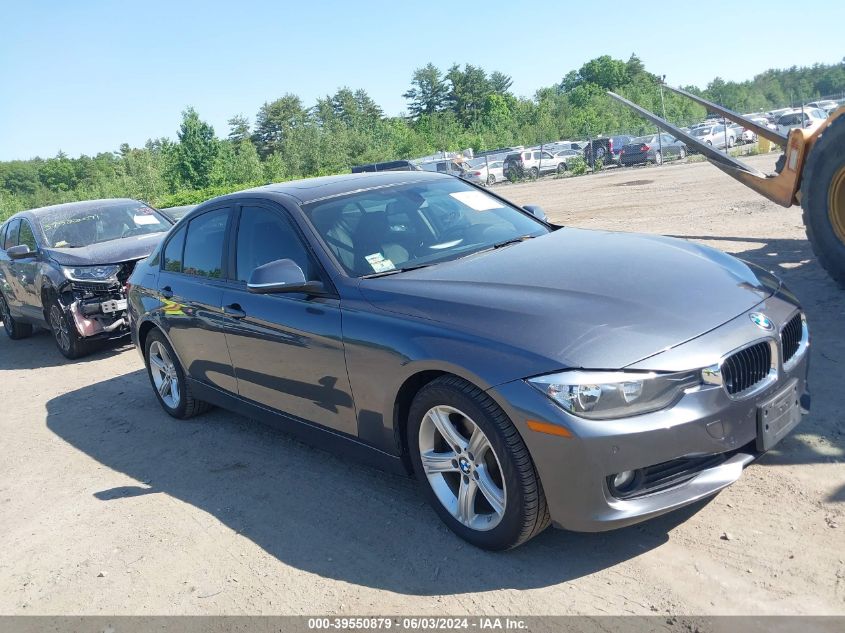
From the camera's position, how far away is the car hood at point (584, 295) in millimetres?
3000

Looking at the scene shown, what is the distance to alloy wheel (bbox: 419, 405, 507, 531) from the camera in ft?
10.7

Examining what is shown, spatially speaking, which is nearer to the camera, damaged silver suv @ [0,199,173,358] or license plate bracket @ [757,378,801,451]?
license plate bracket @ [757,378,801,451]

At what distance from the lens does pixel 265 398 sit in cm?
465

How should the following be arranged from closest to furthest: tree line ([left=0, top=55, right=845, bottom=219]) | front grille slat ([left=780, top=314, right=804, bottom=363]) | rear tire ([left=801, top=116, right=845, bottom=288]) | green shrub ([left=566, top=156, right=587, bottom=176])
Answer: front grille slat ([left=780, top=314, right=804, bottom=363])
rear tire ([left=801, top=116, right=845, bottom=288])
green shrub ([left=566, top=156, right=587, bottom=176])
tree line ([left=0, top=55, right=845, bottom=219])

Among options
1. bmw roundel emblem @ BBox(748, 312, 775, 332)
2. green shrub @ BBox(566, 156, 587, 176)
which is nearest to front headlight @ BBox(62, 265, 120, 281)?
bmw roundel emblem @ BBox(748, 312, 775, 332)

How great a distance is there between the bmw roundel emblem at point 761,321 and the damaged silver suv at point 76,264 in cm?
742

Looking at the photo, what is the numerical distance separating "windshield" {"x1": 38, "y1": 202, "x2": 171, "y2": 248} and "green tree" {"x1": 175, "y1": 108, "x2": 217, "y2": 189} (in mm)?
43573

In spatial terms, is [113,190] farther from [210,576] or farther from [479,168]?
[210,576]

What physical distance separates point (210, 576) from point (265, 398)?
1284 mm

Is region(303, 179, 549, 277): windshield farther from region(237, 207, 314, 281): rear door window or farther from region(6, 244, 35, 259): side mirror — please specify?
region(6, 244, 35, 259): side mirror

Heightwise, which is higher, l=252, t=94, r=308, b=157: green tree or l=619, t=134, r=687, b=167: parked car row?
l=252, t=94, r=308, b=157: green tree

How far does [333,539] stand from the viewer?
376 centimetres

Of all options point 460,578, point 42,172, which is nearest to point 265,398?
point 460,578

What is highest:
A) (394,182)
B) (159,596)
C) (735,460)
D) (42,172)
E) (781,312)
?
(42,172)
